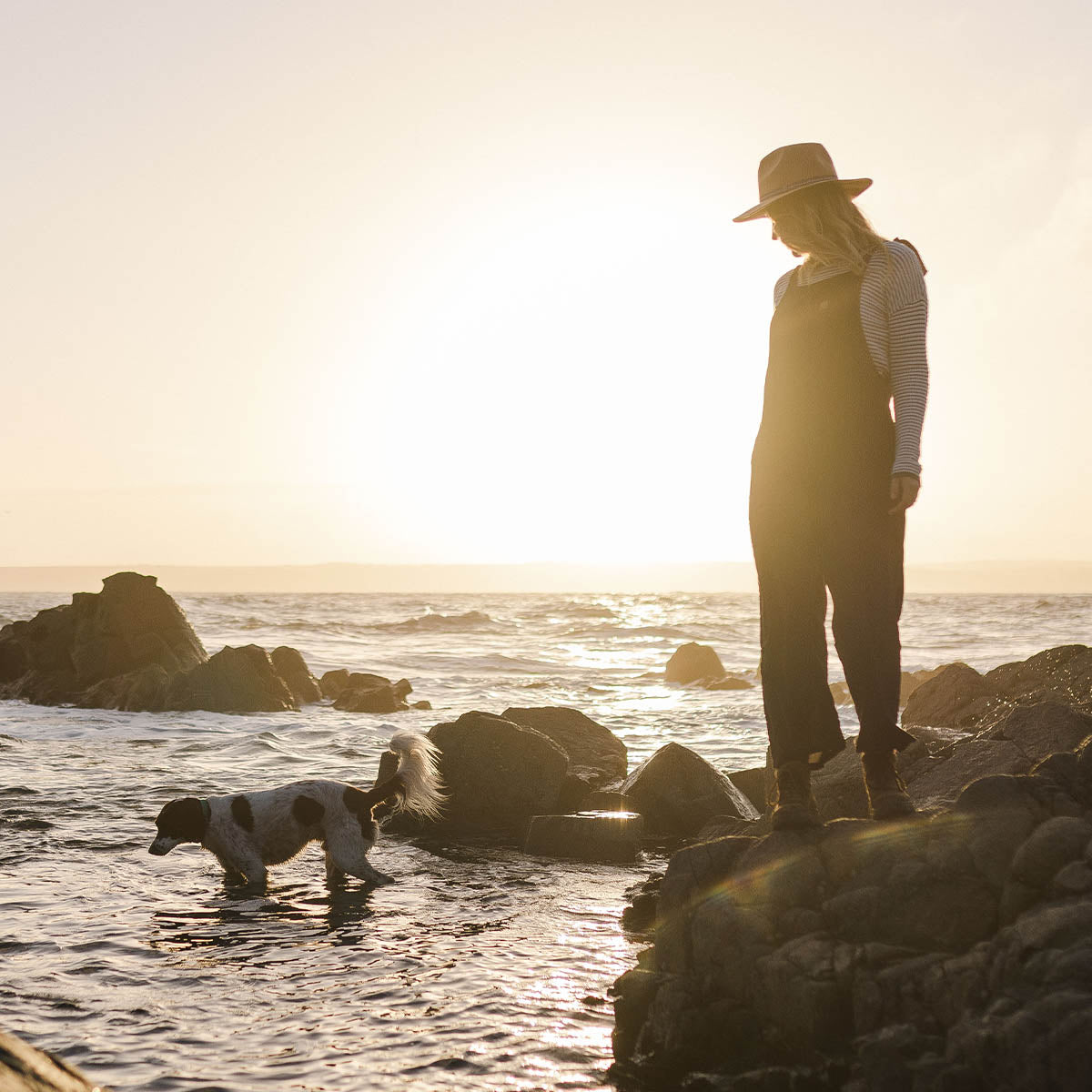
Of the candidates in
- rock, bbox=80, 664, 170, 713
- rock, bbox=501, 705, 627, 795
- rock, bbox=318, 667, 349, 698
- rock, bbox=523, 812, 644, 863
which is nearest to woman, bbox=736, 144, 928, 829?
rock, bbox=523, 812, 644, 863

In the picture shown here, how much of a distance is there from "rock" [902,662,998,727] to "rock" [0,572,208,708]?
14.0 m

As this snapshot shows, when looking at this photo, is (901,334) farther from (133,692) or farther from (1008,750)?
(133,692)

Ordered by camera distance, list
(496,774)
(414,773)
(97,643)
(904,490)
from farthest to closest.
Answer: (97,643) < (496,774) < (414,773) < (904,490)

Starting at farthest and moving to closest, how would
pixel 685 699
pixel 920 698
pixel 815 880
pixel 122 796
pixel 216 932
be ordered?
pixel 685 699 → pixel 920 698 → pixel 122 796 → pixel 216 932 → pixel 815 880

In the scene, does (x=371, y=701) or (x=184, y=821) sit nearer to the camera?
(x=184, y=821)

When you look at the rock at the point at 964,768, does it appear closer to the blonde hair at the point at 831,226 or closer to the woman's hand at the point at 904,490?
the woman's hand at the point at 904,490

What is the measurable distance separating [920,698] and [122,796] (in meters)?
10.5

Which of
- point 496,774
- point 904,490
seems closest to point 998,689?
point 496,774

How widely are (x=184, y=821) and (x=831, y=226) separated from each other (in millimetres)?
6636

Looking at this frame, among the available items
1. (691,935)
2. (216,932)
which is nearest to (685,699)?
(216,932)

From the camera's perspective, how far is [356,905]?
7.84m

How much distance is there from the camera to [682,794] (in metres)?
10.4

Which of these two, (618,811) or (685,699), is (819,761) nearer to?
(618,811)

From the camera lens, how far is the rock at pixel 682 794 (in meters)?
10.3
